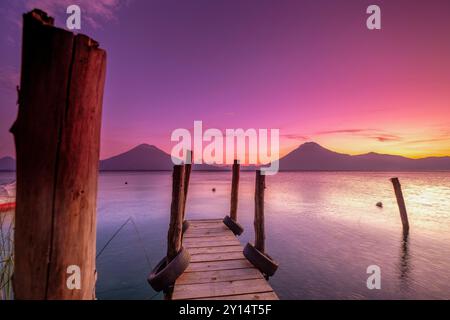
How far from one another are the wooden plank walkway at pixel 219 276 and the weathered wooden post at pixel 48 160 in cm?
294

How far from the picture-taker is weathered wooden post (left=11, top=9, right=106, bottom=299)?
59.1 inches

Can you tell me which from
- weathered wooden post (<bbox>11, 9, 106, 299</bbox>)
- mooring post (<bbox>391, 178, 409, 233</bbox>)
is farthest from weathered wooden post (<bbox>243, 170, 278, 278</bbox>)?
mooring post (<bbox>391, 178, 409, 233</bbox>)

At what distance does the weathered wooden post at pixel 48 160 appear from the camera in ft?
4.92

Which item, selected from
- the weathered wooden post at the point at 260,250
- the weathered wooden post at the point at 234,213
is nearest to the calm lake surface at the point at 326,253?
the weathered wooden post at the point at 234,213

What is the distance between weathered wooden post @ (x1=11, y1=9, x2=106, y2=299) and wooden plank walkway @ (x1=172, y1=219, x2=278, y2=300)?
116 inches

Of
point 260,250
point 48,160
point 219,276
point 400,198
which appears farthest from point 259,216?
point 400,198

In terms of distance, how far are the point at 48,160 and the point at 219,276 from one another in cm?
423

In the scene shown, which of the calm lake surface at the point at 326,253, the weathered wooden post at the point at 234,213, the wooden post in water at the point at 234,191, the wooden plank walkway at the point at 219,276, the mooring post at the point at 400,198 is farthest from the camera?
the mooring post at the point at 400,198

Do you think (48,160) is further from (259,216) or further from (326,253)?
(326,253)

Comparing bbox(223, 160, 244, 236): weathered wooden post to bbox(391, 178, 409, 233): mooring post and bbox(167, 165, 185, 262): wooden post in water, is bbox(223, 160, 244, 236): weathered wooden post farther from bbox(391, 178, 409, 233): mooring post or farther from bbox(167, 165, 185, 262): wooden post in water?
bbox(391, 178, 409, 233): mooring post

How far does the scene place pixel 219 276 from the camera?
4676 millimetres

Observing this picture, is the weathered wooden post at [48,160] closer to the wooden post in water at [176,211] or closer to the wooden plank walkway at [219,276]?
the wooden plank walkway at [219,276]
